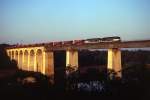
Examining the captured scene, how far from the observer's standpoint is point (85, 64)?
239 feet

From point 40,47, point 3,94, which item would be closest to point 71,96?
point 3,94

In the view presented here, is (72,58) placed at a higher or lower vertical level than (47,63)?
higher

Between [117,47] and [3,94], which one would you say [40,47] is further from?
[3,94]

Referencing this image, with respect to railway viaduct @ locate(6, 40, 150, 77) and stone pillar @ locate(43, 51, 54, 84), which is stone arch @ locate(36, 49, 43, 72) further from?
stone pillar @ locate(43, 51, 54, 84)

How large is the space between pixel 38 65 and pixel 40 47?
457 cm

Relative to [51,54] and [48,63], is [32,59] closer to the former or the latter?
[51,54]

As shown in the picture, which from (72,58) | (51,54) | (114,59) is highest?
(114,59)

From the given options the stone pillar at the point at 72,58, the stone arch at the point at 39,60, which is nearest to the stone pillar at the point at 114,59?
the stone pillar at the point at 72,58

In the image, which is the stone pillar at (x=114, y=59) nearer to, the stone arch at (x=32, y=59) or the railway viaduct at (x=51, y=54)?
the railway viaduct at (x=51, y=54)

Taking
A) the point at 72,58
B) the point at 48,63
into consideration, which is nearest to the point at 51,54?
the point at 48,63

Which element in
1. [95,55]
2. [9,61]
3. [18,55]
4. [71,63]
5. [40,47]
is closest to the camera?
[71,63]

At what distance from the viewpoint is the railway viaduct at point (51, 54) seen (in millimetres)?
35000

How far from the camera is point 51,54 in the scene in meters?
51.4

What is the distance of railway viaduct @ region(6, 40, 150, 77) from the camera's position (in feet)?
115
